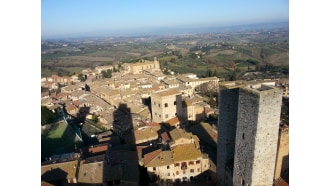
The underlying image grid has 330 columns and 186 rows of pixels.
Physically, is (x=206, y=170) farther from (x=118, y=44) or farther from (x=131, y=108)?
(x=118, y=44)

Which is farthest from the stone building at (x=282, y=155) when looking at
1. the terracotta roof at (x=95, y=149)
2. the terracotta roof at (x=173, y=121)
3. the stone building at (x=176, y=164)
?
the terracotta roof at (x=173, y=121)

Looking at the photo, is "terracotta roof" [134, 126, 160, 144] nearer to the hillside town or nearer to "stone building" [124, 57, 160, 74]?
the hillside town

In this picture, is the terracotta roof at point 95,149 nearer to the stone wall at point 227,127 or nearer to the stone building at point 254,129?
the stone wall at point 227,127

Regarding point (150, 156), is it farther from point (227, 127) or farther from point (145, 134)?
point (227, 127)

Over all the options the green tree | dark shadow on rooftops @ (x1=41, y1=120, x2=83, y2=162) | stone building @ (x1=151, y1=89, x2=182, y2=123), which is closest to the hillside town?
stone building @ (x1=151, y1=89, x2=182, y2=123)

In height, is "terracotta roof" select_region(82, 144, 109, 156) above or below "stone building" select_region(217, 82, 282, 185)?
→ below
